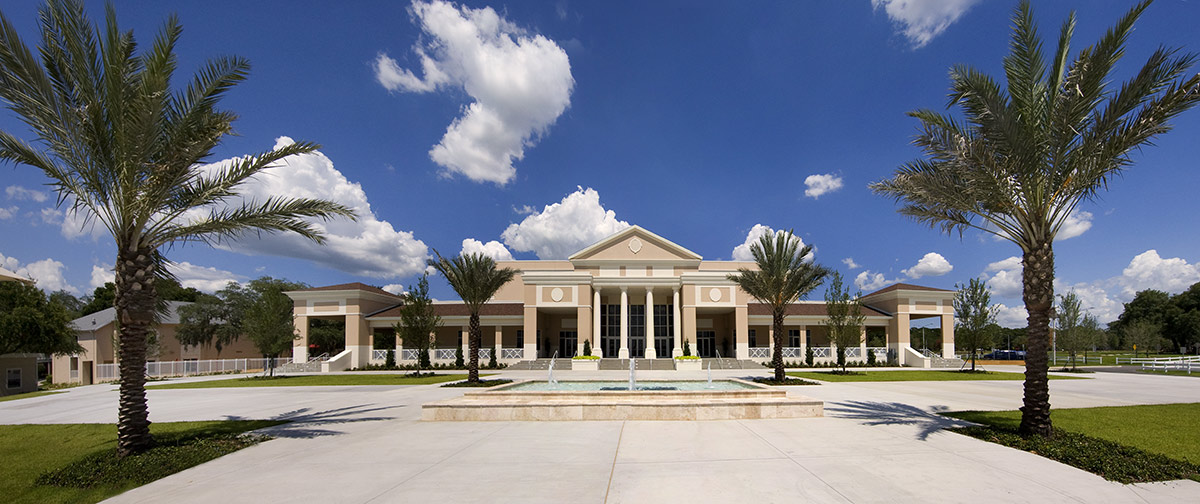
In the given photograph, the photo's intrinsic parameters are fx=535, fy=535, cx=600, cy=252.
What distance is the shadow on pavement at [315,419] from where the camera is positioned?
464 inches

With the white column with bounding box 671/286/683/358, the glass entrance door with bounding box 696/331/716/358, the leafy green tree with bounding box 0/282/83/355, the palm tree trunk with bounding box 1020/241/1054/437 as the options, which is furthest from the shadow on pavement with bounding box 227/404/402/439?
the glass entrance door with bounding box 696/331/716/358

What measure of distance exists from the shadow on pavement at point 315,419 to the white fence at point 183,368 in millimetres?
27566

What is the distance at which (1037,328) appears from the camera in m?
10.7

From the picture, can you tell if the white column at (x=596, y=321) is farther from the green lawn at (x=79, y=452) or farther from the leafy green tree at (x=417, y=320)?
the green lawn at (x=79, y=452)

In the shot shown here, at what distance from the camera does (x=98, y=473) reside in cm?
830

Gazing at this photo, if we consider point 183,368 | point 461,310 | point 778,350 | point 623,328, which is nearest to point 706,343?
point 623,328

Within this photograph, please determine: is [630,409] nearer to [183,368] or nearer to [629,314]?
[629,314]

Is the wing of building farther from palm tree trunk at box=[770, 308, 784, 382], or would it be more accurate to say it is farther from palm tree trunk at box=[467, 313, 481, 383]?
palm tree trunk at box=[467, 313, 481, 383]

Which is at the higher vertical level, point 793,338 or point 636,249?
point 636,249

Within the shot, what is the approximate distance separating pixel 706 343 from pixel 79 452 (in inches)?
1650

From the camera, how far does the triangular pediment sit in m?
41.6

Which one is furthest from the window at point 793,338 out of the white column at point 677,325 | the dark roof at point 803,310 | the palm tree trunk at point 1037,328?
the palm tree trunk at point 1037,328

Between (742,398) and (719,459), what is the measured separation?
5.79 meters

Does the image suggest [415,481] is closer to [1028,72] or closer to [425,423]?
[425,423]
